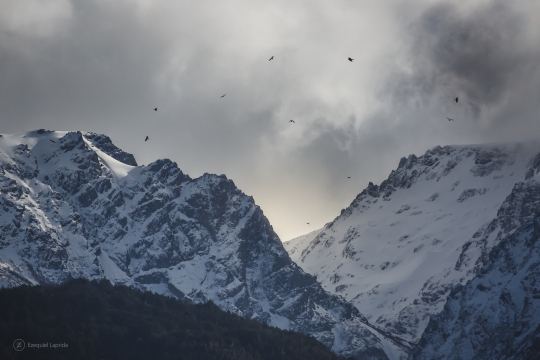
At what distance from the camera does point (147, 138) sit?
546ft

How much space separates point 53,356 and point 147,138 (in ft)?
183

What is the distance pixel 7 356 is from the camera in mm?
191875

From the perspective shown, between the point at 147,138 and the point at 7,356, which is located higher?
the point at 147,138

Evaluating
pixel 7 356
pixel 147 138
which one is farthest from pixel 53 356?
pixel 147 138

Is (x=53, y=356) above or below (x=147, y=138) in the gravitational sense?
below

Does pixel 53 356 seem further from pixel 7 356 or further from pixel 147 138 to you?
pixel 147 138

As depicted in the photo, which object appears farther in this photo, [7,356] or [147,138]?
[7,356]

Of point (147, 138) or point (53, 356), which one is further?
point (53, 356)

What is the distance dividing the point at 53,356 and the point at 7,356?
1008cm

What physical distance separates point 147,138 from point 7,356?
5436 centimetres

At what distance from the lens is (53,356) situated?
199125 mm
